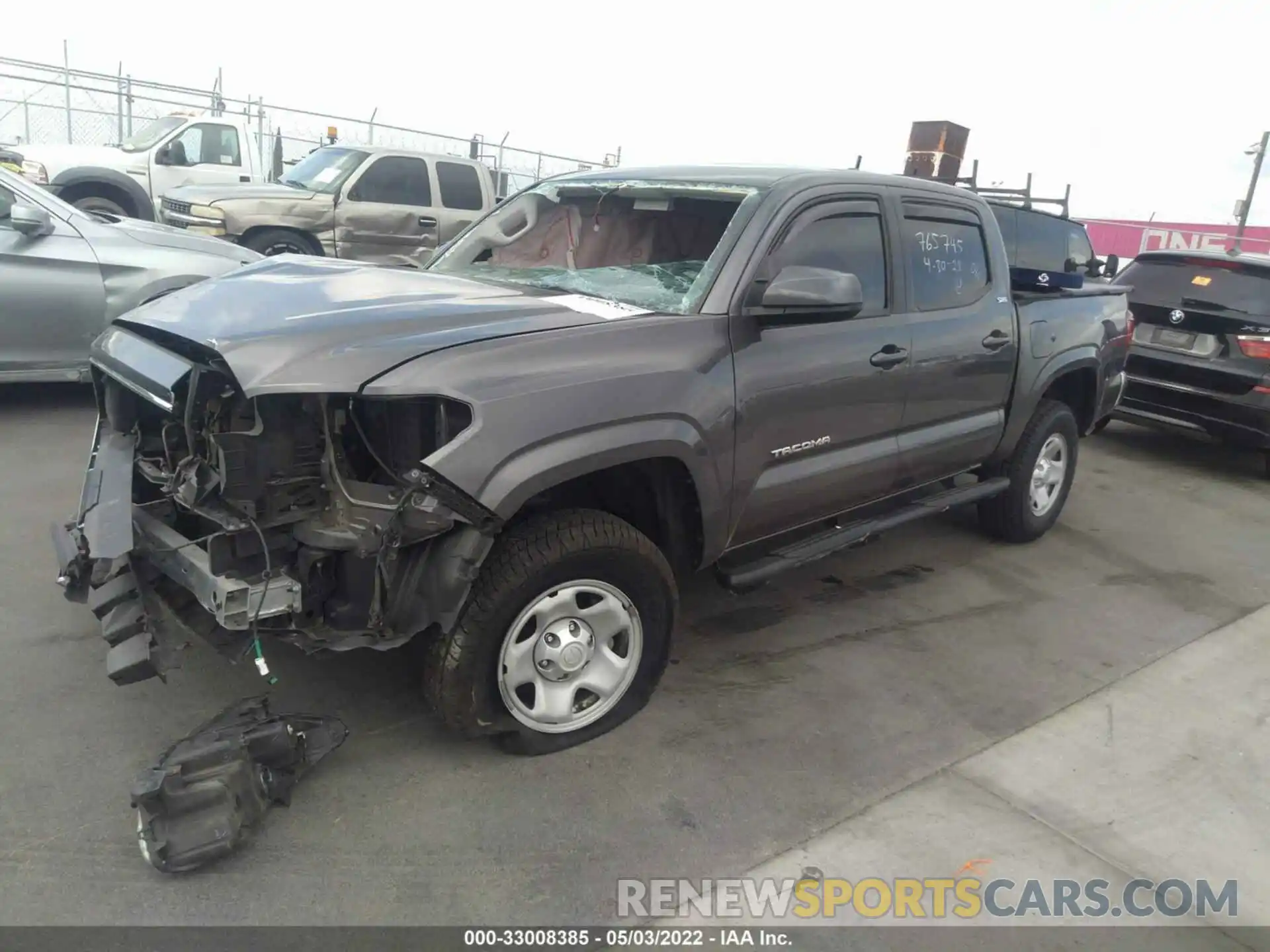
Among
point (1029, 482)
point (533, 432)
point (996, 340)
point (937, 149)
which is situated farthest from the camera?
point (937, 149)

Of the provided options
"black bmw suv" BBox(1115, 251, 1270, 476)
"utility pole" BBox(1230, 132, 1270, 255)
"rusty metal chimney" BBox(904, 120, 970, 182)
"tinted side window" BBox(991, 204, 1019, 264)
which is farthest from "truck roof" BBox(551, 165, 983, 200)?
"utility pole" BBox(1230, 132, 1270, 255)

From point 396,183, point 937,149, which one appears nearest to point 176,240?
point 396,183

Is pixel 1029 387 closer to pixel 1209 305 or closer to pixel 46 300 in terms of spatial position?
pixel 1209 305

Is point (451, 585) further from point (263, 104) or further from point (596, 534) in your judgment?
point (263, 104)

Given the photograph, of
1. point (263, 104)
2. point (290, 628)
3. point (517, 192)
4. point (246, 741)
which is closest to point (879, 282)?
point (517, 192)

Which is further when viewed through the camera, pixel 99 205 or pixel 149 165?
pixel 149 165

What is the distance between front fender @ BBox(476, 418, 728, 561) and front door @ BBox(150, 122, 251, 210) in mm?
10854

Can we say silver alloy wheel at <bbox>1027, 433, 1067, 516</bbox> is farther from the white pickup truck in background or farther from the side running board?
the white pickup truck in background

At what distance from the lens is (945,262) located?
14.3 feet

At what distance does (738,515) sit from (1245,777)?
2.05 meters

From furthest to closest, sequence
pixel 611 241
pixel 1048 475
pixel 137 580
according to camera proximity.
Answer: pixel 1048 475, pixel 611 241, pixel 137 580

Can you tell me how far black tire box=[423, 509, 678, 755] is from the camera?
2.80m

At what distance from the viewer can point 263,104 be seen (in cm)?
1680

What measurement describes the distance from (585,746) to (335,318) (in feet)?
5.29
